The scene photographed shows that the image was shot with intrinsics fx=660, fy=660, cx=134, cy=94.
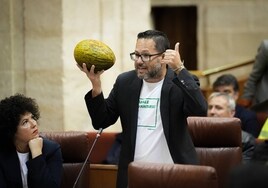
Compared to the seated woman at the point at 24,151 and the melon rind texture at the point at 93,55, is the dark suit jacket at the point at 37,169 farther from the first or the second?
the melon rind texture at the point at 93,55

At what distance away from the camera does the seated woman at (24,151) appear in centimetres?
327

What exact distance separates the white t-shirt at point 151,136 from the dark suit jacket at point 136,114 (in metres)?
0.03

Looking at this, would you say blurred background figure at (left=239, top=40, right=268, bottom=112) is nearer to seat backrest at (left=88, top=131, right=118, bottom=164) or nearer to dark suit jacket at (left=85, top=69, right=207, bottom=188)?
seat backrest at (left=88, top=131, right=118, bottom=164)

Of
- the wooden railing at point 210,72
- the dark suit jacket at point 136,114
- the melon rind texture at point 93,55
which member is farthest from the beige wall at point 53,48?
the melon rind texture at point 93,55

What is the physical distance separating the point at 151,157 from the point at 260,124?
2078 mm

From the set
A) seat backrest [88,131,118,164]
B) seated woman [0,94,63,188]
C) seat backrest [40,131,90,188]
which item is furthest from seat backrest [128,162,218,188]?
seat backrest [88,131,118,164]

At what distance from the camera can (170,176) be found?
8.98ft

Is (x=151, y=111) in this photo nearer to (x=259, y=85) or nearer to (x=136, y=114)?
(x=136, y=114)

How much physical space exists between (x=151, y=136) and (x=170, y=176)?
0.49m

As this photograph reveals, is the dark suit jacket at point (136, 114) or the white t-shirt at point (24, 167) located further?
the white t-shirt at point (24, 167)

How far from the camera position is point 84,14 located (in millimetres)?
5016

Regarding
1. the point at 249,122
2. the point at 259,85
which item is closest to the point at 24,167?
the point at 249,122

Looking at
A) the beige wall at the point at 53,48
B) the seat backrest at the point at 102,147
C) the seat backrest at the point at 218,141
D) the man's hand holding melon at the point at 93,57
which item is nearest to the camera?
the man's hand holding melon at the point at 93,57

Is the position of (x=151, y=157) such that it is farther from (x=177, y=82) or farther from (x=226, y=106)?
(x=226, y=106)
